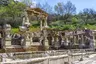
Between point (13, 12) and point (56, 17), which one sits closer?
point (13, 12)

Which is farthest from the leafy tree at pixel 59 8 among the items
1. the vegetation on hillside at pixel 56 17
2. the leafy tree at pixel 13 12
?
the leafy tree at pixel 13 12

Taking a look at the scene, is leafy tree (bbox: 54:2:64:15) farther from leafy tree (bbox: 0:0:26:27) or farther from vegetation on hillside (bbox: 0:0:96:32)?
leafy tree (bbox: 0:0:26:27)

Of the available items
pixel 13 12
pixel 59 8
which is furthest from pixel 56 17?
pixel 13 12

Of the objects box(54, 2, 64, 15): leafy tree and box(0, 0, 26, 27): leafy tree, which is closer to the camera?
box(0, 0, 26, 27): leafy tree

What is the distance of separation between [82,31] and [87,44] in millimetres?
2359

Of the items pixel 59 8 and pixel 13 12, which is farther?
pixel 59 8

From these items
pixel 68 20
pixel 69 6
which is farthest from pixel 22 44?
pixel 69 6

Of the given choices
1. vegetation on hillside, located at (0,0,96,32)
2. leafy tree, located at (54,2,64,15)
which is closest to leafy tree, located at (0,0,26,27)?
vegetation on hillside, located at (0,0,96,32)

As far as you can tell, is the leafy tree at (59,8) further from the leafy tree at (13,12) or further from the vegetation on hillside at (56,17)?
the leafy tree at (13,12)

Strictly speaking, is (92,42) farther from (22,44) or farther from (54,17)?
(54,17)

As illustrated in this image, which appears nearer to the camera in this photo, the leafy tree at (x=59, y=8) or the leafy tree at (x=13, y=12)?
the leafy tree at (x=13, y=12)

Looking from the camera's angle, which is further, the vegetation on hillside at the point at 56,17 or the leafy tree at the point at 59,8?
the leafy tree at the point at 59,8

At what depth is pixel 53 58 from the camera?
1656cm

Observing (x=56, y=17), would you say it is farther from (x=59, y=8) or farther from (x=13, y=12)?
(x=13, y=12)
